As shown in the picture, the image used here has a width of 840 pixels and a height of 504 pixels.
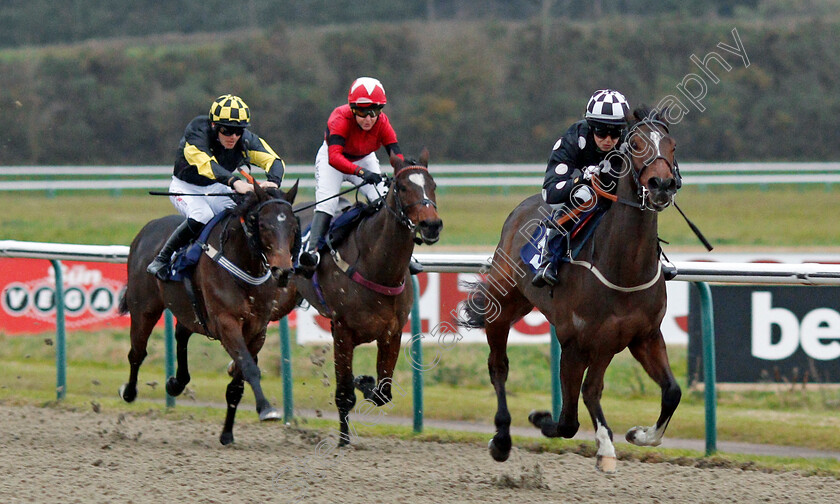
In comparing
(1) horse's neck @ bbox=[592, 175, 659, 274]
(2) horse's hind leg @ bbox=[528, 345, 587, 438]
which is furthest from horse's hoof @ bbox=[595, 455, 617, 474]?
(1) horse's neck @ bbox=[592, 175, 659, 274]

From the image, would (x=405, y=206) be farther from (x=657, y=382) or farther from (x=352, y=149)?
(x=657, y=382)

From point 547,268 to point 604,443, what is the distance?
922 millimetres

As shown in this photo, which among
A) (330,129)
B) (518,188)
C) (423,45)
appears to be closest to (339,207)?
(330,129)

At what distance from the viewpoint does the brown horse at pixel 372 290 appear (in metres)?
6.46

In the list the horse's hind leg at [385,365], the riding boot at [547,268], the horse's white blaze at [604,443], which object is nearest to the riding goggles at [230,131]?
the horse's hind leg at [385,365]

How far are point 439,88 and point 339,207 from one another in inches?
993

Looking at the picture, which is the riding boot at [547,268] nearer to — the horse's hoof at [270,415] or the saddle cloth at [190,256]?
the horse's hoof at [270,415]

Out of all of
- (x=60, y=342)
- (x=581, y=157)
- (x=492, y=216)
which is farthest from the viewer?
(x=492, y=216)

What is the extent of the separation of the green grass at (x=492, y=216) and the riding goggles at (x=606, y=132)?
9087 millimetres

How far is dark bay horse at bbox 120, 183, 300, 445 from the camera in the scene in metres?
6.18

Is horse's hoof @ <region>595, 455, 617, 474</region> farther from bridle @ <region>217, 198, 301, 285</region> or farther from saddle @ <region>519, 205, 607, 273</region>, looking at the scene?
bridle @ <region>217, 198, 301, 285</region>

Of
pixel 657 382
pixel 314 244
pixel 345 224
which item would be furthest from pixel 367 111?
pixel 657 382

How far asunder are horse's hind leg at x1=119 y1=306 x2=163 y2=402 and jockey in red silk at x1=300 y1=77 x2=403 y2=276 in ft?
4.32

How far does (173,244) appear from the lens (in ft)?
23.2
